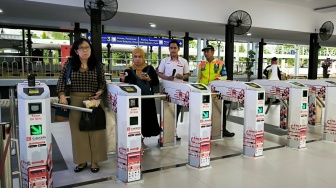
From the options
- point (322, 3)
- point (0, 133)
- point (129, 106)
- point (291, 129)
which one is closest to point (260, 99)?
point (291, 129)

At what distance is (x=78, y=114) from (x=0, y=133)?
1.39 meters

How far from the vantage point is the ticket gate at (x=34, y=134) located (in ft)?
7.17

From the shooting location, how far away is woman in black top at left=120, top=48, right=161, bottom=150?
3.23 metres

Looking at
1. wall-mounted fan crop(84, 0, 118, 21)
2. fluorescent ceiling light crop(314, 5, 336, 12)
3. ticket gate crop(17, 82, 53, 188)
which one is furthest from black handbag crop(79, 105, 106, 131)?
fluorescent ceiling light crop(314, 5, 336, 12)

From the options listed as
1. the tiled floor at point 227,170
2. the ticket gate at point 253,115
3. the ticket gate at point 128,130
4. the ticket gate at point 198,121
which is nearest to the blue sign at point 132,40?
the tiled floor at point 227,170

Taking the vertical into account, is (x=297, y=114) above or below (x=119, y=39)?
below

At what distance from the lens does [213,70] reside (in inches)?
160

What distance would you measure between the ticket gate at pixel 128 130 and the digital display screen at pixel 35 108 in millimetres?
686

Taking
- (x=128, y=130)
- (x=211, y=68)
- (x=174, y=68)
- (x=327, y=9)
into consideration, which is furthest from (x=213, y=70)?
(x=327, y=9)

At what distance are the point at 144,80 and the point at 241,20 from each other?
134 inches

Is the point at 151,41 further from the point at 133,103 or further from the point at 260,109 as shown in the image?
the point at 133,103

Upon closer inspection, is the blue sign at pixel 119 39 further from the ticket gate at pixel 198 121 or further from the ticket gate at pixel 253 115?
the ticket gate at pixel 198 121

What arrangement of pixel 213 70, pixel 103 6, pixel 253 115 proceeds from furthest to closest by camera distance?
pixel 103 6 → pixel 213 70 → pixel 253 115

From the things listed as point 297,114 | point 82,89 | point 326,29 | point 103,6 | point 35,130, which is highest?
point 326,29
